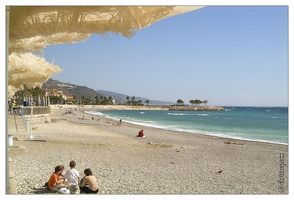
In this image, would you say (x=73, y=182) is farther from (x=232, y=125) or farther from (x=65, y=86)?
(x=232, y=125)

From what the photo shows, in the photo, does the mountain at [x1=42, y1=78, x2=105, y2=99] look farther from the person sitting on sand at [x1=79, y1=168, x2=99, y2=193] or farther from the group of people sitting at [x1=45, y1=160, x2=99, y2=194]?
the person sitting on sand at [x1=79, y1=168, x2=99, y2=193]

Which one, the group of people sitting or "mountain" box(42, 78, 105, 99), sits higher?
"mountain" box(42, 78, 105, 99)

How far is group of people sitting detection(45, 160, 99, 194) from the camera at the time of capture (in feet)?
14.4

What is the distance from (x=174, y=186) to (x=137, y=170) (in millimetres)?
1306

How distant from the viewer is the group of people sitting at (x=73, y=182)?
4.40m

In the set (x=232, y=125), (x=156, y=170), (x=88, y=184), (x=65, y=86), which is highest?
(x=65, y=86)

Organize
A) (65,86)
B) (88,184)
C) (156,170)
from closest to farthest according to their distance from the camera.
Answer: (88,184) → (156,170) → (65,86)

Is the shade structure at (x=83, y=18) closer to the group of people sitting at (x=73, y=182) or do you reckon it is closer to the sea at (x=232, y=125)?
the group of people sitting at (x=73, y=182)

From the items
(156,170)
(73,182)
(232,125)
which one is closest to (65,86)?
(156,170)

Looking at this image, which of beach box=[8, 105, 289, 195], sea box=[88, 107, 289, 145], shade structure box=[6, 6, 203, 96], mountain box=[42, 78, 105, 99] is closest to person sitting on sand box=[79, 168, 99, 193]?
beach box=[8, 105, 289, 195]

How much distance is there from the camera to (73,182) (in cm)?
445
